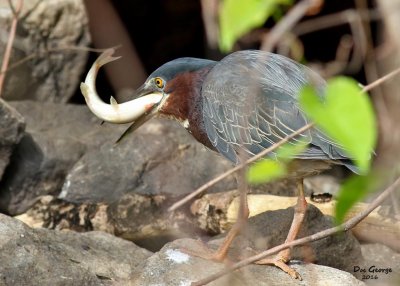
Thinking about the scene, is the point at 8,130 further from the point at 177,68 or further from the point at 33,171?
the point at 177,68

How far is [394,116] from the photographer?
1522mm

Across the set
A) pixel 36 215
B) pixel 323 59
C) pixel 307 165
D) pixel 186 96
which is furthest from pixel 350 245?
pixel 323 59

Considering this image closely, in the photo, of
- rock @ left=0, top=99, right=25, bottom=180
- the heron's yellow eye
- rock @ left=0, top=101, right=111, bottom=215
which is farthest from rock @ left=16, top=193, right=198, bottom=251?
Result: the heron's yellow eye

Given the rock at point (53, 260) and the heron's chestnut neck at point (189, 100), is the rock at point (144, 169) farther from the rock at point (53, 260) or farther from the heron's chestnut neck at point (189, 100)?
the rock at point (53, 260)

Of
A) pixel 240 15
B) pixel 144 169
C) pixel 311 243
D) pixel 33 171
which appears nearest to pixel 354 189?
pixel 240 15

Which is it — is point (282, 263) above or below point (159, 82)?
below

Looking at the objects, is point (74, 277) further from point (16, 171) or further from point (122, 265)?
point (16, 171)

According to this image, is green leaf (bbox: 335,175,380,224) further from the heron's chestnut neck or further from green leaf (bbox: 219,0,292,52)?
the heron's chestnut neck

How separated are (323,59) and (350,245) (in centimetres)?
448

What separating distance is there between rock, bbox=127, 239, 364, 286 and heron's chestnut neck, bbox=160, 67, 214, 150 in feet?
2.39

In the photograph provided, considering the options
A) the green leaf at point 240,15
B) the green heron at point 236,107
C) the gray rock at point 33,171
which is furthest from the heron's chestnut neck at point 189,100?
the green leaf at point 240,15

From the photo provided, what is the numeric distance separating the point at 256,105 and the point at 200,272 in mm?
853

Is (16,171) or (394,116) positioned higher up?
(394,116)

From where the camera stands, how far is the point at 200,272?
3.61 m
